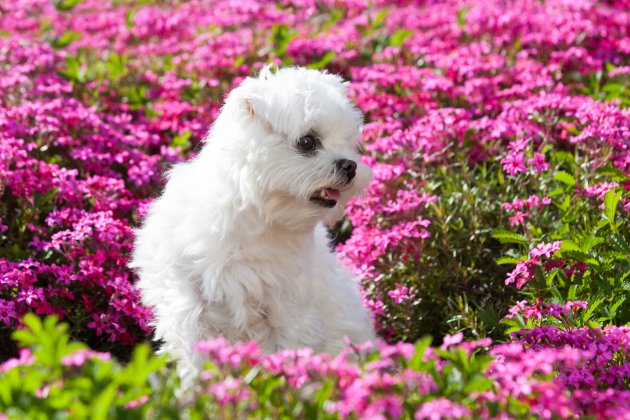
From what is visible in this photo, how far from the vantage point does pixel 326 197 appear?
3.66 meters

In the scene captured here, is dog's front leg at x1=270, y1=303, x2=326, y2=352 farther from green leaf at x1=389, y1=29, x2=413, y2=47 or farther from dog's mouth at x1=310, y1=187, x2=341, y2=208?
green leaf at x1=389, y1=29, x2=413, y2=47

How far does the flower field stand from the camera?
8.21 ft

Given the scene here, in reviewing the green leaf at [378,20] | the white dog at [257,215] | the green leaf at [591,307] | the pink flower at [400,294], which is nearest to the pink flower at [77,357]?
the white dog at [257,215]

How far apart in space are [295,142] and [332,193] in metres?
0.29

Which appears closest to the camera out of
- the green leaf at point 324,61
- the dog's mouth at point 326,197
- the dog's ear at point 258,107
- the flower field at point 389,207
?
the flower field at point 389,207

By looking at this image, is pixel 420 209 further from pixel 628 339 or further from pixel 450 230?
pixel 628 339

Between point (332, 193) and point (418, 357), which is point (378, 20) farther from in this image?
point (418, 357)

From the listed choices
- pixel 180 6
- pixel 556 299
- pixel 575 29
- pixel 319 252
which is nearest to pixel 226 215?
pixel 319 252

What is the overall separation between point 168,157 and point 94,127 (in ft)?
1.90

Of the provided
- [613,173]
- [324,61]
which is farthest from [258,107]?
[324,61]

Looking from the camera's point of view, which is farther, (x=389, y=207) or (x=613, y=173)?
(x=389, y=207)

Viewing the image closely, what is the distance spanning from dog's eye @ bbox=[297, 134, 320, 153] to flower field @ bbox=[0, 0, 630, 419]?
1009 mm

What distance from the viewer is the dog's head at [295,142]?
3.54 meters

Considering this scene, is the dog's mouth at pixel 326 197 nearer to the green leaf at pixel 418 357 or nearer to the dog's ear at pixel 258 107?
the dog's ear at pixel 258 107
